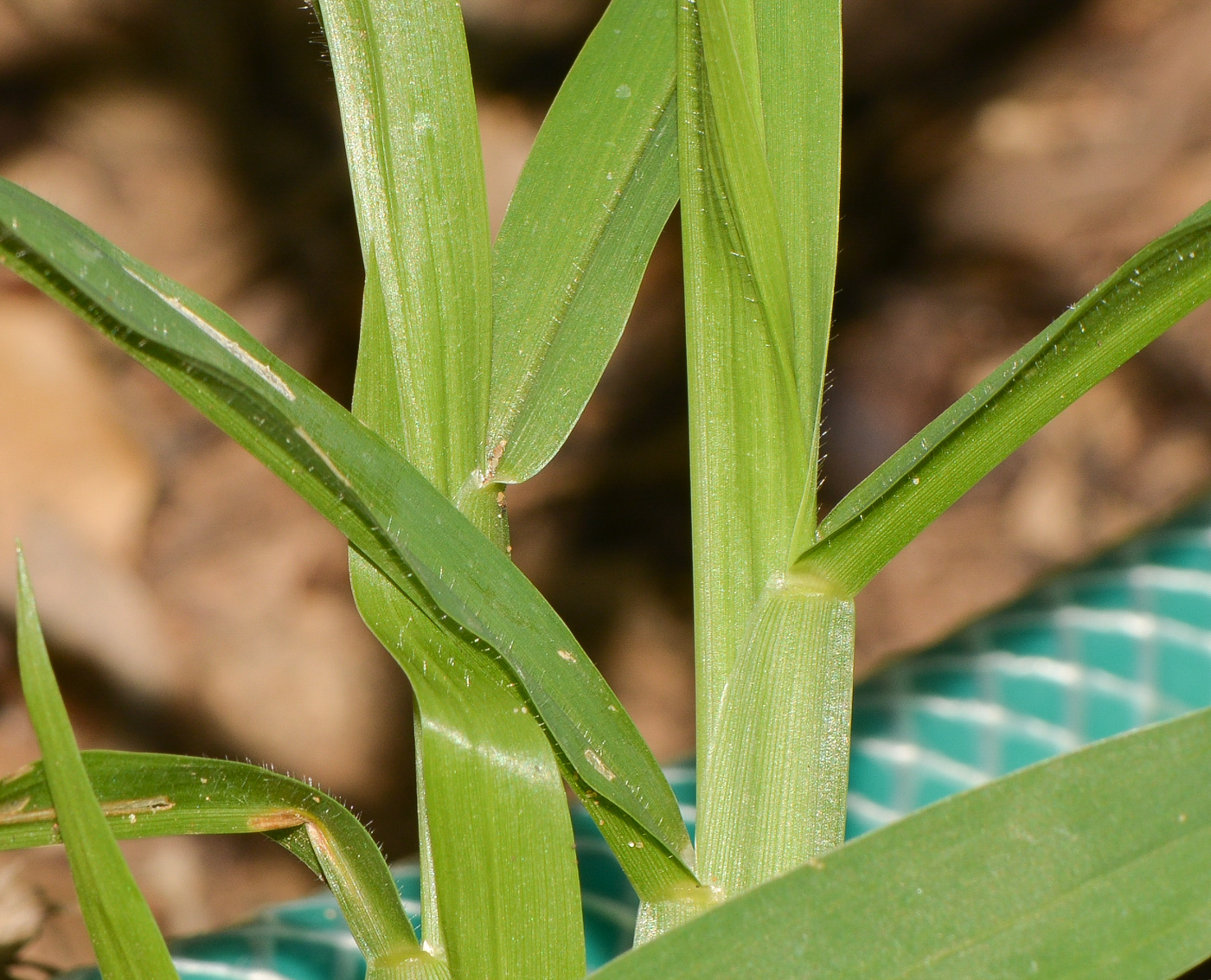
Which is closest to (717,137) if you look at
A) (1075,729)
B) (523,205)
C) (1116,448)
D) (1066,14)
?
(523,205)

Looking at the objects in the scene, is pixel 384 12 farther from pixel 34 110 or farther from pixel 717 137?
pixel 34 110

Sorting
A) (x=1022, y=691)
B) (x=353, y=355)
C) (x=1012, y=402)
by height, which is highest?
(x=353, y=355)

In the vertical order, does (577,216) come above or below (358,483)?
above

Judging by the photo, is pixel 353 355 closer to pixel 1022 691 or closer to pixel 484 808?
pixel 1022 691

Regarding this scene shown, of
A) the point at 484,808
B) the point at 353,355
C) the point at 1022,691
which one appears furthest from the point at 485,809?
the point at 353,355

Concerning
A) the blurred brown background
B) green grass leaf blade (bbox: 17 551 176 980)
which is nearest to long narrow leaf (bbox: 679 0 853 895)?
green grass leaf blade (bbox: 17 551 176 980)

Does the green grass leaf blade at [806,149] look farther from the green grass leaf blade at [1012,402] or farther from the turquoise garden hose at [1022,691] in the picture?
the turquoise garden hose at [1022,691]
